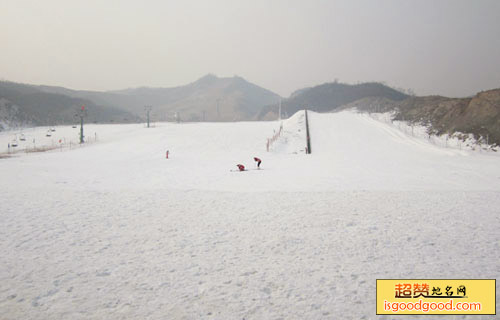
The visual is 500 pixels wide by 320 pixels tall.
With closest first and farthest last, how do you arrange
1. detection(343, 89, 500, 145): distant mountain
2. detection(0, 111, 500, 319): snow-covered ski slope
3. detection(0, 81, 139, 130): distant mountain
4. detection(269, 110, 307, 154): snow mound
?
detection(0, 111, 500, 319): snow-covered ski slope, detection(269, 110, 307, 154): snow mound, detection(343, 89, 500, 145): distant mountain, detection(0, 81, 139, 130): distant mountain

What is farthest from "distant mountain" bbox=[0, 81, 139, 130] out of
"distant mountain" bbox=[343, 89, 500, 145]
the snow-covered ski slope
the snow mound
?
the snow-covered ski slope

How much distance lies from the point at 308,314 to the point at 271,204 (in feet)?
21.5

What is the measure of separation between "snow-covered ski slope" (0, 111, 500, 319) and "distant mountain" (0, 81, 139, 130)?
11130 cm

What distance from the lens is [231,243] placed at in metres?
7.38

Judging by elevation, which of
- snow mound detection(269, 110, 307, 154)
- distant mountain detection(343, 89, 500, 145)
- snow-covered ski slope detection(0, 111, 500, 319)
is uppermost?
distant mountain detection(343, 89, 500, 145)

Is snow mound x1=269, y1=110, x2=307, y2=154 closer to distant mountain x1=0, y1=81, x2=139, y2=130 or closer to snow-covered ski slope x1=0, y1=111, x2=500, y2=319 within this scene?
snow-covered ski slope x1=0, y1=111, x2=500, y2=319

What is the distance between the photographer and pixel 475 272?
231 inches

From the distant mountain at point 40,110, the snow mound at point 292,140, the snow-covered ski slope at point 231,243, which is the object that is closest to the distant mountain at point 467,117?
the snow mound at point 292,140

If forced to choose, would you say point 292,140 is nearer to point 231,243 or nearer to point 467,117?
point 467,117

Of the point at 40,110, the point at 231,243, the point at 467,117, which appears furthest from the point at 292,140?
the point at 40,110

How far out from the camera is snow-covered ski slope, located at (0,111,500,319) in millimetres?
4926

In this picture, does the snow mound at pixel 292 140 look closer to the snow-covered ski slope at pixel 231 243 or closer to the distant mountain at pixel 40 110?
the snow-covered ski slope at pixel 231 243

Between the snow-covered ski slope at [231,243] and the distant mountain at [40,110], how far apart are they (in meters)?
111

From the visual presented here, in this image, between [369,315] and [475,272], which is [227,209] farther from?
[475,272]
